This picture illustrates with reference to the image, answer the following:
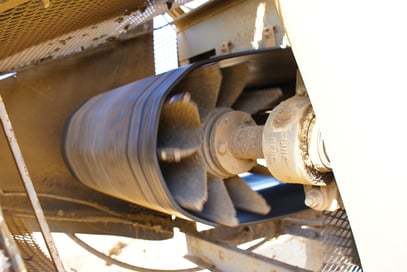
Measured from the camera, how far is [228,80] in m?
1.88

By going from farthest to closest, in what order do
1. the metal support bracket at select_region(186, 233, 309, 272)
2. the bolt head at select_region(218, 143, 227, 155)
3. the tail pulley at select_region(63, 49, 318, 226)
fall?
the metal support bracket at select_region(186, 233, 309, 272) → the bolt head at select_region(218, 143, 227, 155) → the tail pulley at select_region(63, 49, 318, 226)

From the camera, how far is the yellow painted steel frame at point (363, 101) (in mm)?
713

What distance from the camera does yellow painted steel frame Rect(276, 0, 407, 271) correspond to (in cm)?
71

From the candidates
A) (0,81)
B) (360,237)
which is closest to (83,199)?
(0,81)

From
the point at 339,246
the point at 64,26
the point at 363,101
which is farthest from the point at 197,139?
the point at 363,101

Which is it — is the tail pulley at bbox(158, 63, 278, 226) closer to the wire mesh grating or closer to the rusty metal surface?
the wire mesh grating

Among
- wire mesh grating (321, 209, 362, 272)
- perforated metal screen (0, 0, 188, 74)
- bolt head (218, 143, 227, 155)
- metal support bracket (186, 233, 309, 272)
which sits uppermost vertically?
perforated metal screen (0, 0, 188, 74)

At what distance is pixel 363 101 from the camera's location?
748mm

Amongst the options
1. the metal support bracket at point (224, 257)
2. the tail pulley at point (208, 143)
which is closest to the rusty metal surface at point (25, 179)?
the tail pulley at point (208, 143)

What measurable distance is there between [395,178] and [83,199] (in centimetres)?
221

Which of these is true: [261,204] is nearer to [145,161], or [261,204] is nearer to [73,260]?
[145,161]

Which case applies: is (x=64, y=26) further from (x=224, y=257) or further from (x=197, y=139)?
(x=224, y=257)

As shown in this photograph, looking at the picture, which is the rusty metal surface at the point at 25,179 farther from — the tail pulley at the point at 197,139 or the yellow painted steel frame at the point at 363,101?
the yellow painted steel frame at the point at 363,101

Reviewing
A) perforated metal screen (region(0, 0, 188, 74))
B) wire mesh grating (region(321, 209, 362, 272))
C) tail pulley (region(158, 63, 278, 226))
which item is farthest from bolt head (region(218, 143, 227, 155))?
perforated metal screen (region(0, 0, 188, 74))
